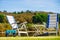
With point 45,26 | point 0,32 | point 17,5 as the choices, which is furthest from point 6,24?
point 45,26

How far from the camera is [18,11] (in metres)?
6.48

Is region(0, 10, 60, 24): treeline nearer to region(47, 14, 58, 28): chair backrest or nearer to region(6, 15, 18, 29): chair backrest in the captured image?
region(6, 15, 18, 29): chair backrest

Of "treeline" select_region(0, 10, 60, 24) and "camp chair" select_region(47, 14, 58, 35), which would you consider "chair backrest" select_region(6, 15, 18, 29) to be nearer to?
"treeline" select_region(0, 10, 60, 24)

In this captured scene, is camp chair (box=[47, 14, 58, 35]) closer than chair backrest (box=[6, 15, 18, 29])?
No

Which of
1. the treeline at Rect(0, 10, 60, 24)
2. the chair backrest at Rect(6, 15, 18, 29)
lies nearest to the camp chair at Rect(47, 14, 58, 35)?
the treeline at Rect(0, 10, 60, 24)

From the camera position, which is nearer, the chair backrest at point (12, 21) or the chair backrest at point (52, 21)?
the chair backrest at point (12, 21)

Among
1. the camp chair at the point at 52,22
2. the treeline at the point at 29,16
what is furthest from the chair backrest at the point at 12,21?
the camp chair at the point at 52,22

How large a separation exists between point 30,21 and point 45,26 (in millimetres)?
484

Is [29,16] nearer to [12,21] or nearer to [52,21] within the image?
[12,21]

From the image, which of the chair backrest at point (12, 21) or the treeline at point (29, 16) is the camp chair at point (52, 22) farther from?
the chair backrest at point (12, 21)

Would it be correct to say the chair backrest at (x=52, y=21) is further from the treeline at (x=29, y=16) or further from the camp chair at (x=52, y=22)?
the treeline at (x=29, y=16)

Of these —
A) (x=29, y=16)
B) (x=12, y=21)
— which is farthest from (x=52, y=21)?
(x=12, y=21)

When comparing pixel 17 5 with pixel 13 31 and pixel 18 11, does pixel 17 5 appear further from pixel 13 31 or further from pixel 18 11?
pixel 13 31

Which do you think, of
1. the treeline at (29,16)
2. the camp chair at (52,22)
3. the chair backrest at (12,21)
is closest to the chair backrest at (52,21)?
the camp chair at (52,22)
